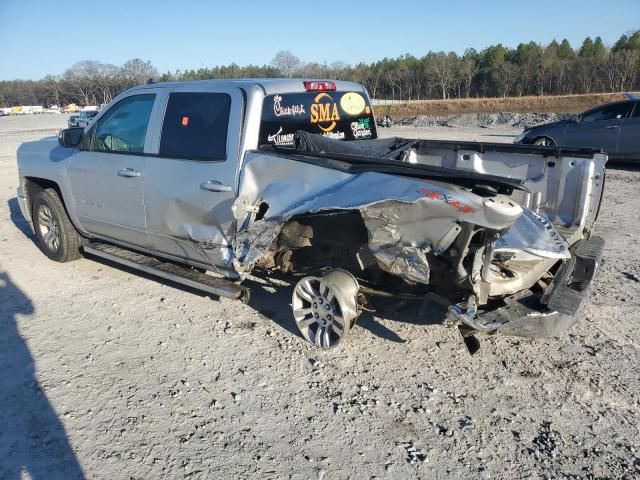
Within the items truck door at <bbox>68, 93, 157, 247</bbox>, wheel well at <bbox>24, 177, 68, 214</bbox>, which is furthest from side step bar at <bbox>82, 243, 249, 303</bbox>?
wheel well at <bbox>24, 177, 68, 214</bbox>

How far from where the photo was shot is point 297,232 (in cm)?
430

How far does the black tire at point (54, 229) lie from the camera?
6.10 meters

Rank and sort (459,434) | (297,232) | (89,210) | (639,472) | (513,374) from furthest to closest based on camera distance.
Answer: (89,210) < (297,232) < (513,374) < (459,434) < (639,472)

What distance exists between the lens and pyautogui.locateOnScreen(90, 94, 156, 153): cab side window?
5.08 m

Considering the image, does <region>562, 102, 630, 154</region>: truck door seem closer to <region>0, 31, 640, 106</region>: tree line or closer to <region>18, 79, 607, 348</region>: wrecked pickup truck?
<region>18, 79, 607, 348</region>: wrecked pickup truck

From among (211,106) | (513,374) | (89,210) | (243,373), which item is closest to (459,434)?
(513,374)

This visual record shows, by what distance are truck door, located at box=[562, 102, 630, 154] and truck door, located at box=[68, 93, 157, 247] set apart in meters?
11.6

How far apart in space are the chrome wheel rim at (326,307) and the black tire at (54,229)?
11.0 ft

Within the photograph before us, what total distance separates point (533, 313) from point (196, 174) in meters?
2.93

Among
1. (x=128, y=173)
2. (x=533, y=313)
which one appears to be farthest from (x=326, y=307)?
(x=128, y=173)

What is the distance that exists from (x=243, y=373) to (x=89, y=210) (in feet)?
9.66

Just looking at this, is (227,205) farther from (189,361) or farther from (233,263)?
(189,361)

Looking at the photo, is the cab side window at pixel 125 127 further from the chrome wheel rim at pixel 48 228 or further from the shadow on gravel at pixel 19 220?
the shadow on gravel at pixel 19 220

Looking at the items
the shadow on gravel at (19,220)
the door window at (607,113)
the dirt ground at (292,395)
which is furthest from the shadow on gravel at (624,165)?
the shadow on gravel at (19,220)
